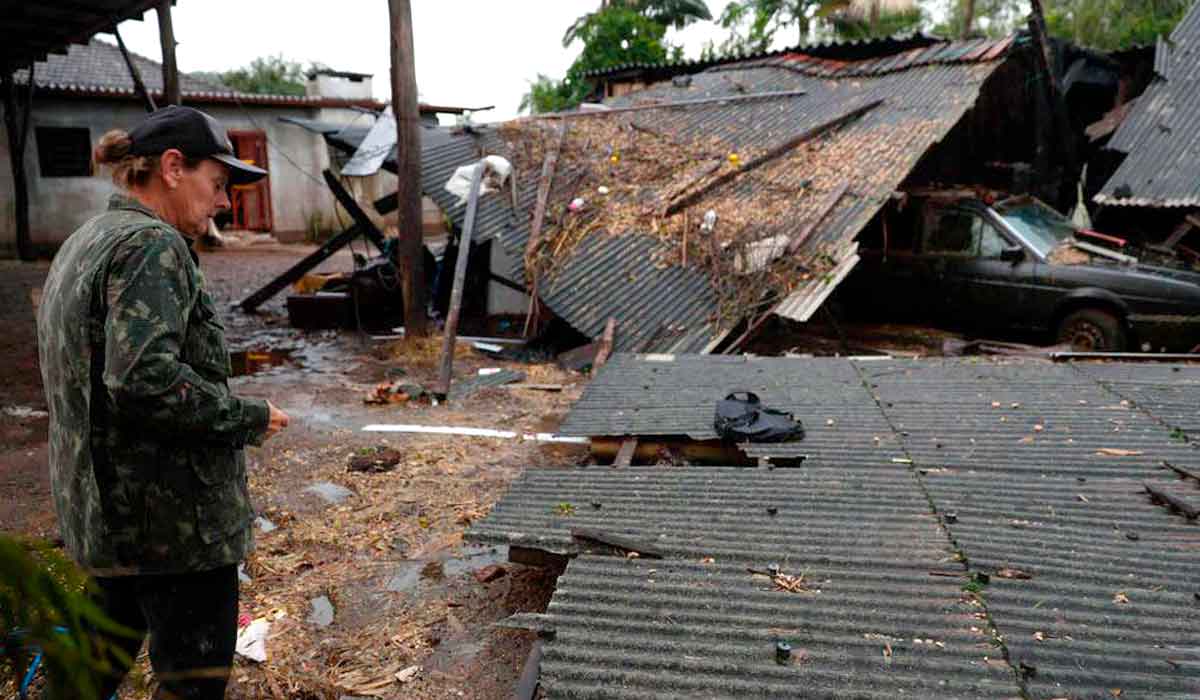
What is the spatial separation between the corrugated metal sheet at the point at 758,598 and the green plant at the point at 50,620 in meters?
1.32

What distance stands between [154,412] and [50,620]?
1088 mm

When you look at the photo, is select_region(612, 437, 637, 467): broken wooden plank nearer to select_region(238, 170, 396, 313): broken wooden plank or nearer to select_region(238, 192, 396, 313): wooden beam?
select_region(238, 170, 396, 313): broken wooden plank

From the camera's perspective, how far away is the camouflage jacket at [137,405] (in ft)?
5.62

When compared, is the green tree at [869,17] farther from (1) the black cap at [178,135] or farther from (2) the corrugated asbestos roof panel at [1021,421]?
(1) the black cap at [178,135]

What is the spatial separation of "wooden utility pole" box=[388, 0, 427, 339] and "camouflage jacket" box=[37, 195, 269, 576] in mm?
6767

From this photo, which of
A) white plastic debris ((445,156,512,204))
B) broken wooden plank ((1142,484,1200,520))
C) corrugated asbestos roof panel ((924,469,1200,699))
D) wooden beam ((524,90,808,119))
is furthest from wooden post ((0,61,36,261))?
broken wooden plank ((1142,484,1200,520))

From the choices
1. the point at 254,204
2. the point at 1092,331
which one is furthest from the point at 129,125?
the point at 1092,331

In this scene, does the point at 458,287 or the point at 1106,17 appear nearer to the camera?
the point at 458,287

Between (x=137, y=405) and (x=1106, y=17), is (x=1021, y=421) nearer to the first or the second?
(x=137, y=405)

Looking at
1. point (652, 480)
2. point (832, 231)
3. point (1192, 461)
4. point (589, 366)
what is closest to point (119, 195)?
point (652, 480)

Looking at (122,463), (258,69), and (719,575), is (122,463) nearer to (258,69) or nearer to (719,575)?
(719,575)

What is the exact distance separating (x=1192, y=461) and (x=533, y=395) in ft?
17.3

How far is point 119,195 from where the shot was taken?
1912 mm

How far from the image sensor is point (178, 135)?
1896mm
